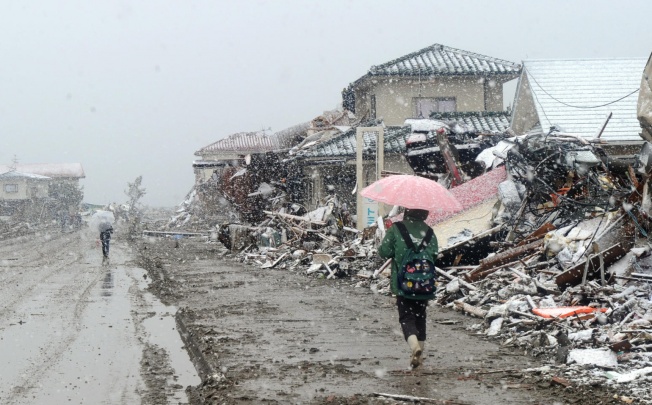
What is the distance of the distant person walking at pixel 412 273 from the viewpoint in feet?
24.0

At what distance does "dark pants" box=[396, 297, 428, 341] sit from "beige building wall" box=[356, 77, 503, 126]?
24.9 metres

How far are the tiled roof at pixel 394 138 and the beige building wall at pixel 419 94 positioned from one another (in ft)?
10.2

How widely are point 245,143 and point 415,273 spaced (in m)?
58.9

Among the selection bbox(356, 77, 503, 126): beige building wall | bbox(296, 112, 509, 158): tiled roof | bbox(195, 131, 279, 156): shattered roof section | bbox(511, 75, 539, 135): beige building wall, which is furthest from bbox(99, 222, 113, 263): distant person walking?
bbox(195, 131, 279, 156): shattered roof section

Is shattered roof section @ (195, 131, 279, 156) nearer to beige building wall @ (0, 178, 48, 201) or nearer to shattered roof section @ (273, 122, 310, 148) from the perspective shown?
shattered roof section @ (273, 122, 310, 148)

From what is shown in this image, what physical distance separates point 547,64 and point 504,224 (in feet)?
41.6

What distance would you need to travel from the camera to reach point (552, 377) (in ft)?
22.3

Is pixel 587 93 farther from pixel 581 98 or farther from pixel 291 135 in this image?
pixel 291 135

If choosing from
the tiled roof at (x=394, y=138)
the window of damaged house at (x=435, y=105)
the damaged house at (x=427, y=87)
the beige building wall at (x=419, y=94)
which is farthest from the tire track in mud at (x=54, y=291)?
the window of damaged house at (x=435, y=105)

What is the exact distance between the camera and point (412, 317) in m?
7.39

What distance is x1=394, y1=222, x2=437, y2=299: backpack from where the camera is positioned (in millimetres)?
7316

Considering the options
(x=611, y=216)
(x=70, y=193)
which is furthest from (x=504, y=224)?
(x=70, y=193)

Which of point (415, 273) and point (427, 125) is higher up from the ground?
point (427, 125)

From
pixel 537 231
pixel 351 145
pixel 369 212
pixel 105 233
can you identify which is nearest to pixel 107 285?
pixel 105 233
